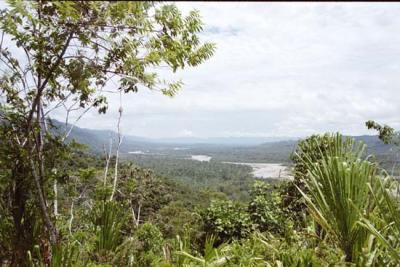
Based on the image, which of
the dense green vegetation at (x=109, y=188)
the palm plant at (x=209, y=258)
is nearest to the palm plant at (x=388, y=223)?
the dense green vegetation at (x=109, y=188)

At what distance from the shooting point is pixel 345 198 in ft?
6.86

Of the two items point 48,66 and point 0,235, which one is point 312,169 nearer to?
point 48,66

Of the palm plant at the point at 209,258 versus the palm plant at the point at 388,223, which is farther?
the palm plant at the point at 209,258

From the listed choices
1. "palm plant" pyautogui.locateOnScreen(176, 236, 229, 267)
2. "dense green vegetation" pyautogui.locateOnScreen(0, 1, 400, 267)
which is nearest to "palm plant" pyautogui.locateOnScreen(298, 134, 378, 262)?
"dense green vegetation" pyautogui.locateOnScreen(0, 1, 400, 267)

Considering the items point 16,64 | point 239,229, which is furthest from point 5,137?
point 239,229

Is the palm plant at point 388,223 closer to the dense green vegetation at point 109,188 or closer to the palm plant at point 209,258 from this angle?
the dense green vegetation at point 109,188

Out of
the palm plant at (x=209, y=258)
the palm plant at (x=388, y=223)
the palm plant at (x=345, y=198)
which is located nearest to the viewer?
the palm plant at (x=388, y=223)

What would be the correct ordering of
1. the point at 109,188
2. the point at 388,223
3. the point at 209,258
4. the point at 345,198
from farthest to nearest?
the point at 109,188 < the point at 209,258 < the point at 345,198 < the point at 388,223

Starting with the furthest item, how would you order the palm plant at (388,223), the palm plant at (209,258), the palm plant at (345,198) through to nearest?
1. the palm plant at (209,258)
2. the palm plant at (345,198)
3. the palm plant at (388,223)

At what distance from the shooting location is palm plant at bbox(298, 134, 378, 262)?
2096mm

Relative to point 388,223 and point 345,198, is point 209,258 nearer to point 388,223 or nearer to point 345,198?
point 345,198

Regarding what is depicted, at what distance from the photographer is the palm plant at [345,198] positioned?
2.10m

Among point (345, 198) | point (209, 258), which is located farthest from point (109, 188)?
point (345, 198)

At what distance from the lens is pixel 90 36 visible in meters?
2.24
